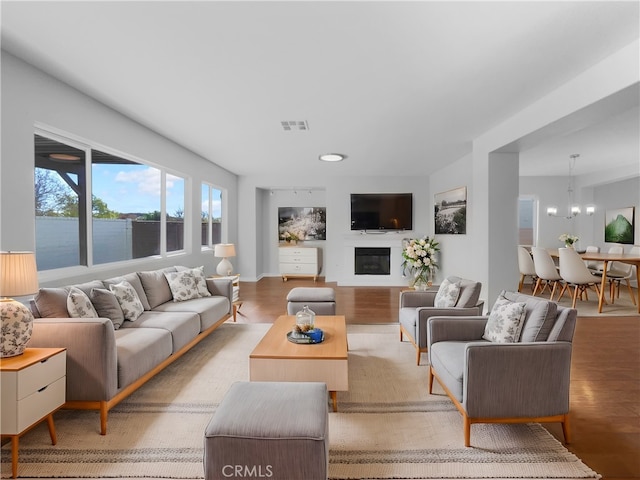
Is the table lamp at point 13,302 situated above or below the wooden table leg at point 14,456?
above

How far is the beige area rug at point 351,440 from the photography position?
1812 mm

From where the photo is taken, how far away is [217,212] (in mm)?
7375

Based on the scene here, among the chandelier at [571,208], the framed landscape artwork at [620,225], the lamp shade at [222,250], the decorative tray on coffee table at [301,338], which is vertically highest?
the chandelier at [571,208]

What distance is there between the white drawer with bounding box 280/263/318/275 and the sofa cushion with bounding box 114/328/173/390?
18.7 ft

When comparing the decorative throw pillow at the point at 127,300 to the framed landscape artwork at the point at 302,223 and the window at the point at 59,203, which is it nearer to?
the window at the point at 59,203

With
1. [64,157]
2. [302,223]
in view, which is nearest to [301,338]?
[64,157]

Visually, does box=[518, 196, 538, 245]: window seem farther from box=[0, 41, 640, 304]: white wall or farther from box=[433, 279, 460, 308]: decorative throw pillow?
box=[433, 279, 460, 308]: decorative throw pillow

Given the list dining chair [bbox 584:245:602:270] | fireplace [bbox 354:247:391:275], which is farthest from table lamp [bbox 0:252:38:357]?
dining chair [bbox 584:245:602:270]

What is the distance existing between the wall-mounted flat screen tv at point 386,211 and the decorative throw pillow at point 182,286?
15.3 ft

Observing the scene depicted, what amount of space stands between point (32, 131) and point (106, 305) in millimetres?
1554

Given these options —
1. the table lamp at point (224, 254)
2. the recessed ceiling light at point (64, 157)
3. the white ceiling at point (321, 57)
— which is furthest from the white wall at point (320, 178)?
the table lamp at point (224, 254)

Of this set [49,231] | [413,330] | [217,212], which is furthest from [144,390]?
[217,212]

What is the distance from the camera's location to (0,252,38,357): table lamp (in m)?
1.92

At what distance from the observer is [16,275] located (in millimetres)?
2000
